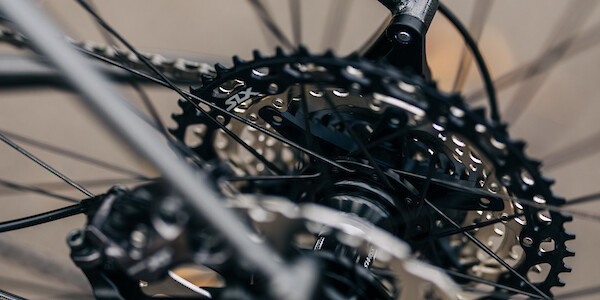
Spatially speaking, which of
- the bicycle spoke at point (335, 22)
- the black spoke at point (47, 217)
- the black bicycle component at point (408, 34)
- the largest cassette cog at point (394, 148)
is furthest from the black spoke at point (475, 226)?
the bicycle spoke at point (335, 22)

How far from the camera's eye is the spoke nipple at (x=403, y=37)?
55cm

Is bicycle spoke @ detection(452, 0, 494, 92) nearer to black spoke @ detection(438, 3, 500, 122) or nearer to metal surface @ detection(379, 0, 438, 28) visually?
black spoke @ detection(438, 3, 500, 122)

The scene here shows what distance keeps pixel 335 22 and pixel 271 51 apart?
230mm

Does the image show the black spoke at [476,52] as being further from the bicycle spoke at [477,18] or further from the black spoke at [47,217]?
the black spoke at [47,217]

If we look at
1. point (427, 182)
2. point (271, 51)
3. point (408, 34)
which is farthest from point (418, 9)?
point (271, 51)

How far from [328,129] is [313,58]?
0.12 metres

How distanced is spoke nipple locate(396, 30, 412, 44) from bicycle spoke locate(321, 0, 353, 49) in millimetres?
734

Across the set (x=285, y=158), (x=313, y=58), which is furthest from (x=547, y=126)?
(x=313, y=58)

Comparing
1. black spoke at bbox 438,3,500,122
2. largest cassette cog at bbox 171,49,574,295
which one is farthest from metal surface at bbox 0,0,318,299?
black spoke at bbox 438,3,500,122

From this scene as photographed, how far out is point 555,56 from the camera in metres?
1.26

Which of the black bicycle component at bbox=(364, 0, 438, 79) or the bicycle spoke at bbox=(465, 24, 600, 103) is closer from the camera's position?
the black bicycle component at bbox=(364, 0, 438, 79)

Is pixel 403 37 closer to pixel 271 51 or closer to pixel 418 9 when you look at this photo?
pixel 418 9

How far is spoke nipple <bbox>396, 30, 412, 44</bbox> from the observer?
0.55 metres

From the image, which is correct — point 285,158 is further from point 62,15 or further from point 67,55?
point 62,15
